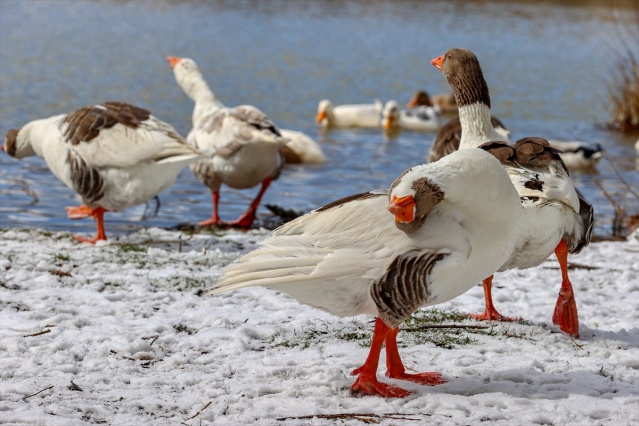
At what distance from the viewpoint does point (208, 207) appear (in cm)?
1064

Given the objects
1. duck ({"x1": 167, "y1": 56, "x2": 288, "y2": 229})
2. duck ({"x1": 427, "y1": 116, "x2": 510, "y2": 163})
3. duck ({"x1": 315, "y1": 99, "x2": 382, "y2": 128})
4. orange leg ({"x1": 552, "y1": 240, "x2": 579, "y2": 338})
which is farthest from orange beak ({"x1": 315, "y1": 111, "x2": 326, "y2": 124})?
orange leg ({"x1": 552, "y1": 240, "x2": 579, "y2": 338})

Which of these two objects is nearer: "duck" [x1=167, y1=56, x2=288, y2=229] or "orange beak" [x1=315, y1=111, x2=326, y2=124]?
"duck" [x1=167, y1=56, x2=288, y2=229]

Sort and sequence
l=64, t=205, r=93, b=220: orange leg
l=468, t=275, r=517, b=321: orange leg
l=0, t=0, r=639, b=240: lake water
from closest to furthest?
l=468, t=275, r=517, b=321: orange leg → l=64, t=205, r=93, b=220: orange leg → l=0, t=0, r=639, b=240: lake water

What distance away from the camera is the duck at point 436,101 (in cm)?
2059

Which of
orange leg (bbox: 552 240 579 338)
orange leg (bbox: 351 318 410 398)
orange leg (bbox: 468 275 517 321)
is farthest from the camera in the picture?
orange leg (bbox: 468 275 517 321)

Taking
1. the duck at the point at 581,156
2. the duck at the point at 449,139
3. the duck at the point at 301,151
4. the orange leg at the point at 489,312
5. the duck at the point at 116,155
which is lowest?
the duck at the point at 301,151

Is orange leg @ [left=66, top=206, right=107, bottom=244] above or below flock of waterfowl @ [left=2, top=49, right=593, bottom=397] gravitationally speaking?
below

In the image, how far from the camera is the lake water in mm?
11586

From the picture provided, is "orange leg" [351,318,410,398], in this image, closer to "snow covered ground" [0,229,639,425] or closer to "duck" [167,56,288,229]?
"snow covered ground" [0,229,639,425]

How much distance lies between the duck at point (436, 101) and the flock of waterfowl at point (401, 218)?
41.7 feet

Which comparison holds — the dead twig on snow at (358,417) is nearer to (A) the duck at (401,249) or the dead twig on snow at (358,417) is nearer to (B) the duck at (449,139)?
(A) the duck at (401,249)

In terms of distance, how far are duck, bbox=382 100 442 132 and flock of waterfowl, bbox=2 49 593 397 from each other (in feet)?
33.3

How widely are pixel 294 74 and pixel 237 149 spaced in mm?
14022

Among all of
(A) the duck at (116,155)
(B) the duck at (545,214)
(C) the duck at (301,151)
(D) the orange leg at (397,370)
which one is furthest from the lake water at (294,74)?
(D) the orange leg at (397,370)
